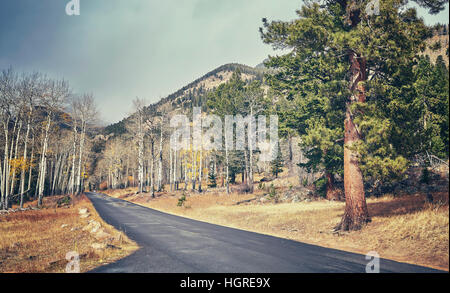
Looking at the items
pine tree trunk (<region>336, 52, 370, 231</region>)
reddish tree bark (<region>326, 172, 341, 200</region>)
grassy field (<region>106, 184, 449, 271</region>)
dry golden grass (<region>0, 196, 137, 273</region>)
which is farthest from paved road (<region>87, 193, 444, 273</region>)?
reddish tree bark (<region>326, 172, 341, 200</region>)

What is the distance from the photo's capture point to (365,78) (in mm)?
12133

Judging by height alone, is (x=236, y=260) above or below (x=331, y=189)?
below

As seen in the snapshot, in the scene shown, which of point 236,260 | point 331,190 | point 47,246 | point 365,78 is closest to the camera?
point 236,260

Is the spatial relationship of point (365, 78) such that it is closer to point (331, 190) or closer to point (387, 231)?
point (387, 231)

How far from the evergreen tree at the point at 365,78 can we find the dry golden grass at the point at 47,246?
9472mm

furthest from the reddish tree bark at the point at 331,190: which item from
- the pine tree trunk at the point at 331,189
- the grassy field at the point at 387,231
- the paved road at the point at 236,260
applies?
the paved road at the point at 236,260

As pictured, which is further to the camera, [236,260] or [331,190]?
[331,190]

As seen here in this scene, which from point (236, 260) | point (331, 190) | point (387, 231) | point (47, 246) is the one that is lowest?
point (47, 246)

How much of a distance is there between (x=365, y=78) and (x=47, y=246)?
15.3m

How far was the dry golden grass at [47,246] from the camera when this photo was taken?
7.01 meters

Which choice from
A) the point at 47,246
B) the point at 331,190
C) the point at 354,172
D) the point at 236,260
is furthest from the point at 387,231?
the point at 331,190
